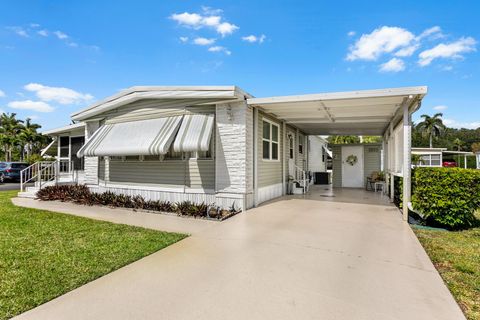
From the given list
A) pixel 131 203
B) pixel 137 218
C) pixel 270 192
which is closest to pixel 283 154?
pixel 270 192

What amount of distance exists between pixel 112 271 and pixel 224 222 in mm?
3391

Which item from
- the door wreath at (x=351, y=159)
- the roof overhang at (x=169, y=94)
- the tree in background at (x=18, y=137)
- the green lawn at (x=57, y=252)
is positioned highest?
the tree in background at (x=18, y=137)

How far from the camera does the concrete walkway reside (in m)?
6.59

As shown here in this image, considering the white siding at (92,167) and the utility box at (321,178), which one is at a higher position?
the white siding at (92,167)

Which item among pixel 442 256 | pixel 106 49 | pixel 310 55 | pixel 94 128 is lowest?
pixel 442 256

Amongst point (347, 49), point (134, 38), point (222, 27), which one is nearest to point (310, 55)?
point (347, 49)

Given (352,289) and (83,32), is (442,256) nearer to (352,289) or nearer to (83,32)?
(352,289)

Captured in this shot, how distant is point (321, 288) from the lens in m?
3.42

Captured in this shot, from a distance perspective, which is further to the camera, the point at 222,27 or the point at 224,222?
the point at 222,27

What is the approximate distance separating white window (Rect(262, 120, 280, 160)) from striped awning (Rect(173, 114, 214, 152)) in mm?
2546

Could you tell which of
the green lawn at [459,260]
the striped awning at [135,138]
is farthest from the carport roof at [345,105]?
the green lawn at [459,260]

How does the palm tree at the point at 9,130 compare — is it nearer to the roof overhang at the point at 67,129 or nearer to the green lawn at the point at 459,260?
the roof overhang at the point at 67,129

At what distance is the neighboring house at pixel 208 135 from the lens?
26.2 ft

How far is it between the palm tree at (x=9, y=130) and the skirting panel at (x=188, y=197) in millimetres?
42516
